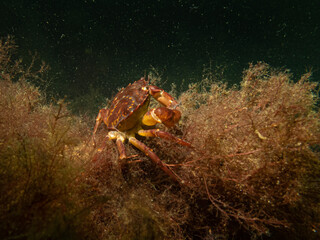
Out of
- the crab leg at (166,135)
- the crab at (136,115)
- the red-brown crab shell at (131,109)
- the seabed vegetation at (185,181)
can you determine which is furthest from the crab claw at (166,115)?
the seabed vegetation at (185,181)

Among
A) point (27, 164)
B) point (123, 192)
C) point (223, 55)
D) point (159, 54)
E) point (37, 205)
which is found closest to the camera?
point (37, 205)

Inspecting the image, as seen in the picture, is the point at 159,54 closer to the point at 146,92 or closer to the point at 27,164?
the point at 146,92

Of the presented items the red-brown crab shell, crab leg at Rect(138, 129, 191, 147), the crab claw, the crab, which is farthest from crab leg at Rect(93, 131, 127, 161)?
the crab claw

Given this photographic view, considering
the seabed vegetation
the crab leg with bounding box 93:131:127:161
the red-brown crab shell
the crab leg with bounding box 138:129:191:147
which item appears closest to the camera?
the seabed vegetation

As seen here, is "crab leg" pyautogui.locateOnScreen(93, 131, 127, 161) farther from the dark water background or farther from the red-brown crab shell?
the dark water background

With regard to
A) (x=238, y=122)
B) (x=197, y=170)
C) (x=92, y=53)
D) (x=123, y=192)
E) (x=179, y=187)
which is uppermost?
(x=92, y=53)

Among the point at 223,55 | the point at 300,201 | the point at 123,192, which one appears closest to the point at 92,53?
the point at 123,192

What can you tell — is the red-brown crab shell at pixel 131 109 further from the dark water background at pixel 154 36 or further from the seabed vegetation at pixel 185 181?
the dark water background at pixel 154 36
